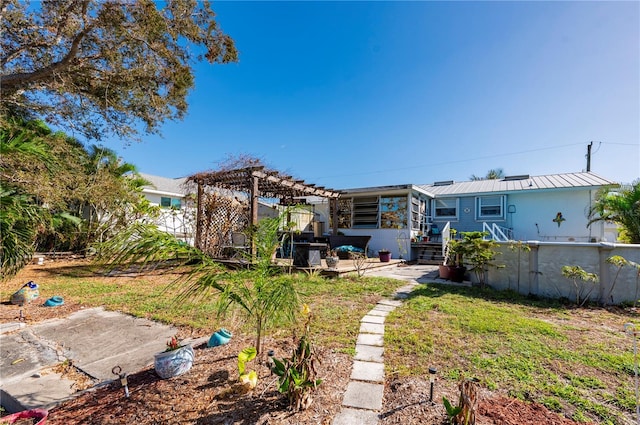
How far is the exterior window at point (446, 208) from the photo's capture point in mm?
15117

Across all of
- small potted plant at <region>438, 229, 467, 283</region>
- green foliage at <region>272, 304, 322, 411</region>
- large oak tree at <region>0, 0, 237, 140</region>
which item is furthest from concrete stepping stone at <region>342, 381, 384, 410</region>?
large oak tree at <region>0, 0, 237, 140</region>

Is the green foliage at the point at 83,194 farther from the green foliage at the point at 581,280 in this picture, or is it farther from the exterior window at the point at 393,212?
the green foliage at the point at 581,280

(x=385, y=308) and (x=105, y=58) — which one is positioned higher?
(x=105, y=58)

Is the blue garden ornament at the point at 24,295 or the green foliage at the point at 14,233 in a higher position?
the green foliage at the point at 14,233

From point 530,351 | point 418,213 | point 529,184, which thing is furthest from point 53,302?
point 529,184

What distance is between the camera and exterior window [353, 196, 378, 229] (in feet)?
43.7

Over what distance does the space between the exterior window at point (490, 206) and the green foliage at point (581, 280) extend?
9350mm

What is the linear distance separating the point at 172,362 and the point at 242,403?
2.67 feet

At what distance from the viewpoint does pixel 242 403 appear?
207 centimetres

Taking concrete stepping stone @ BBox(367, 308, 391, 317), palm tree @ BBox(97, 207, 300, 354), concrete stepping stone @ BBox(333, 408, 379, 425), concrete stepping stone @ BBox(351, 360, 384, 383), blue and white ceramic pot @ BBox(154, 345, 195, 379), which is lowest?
concrete stepping stone @ BBox(367, 308, 391, 317)

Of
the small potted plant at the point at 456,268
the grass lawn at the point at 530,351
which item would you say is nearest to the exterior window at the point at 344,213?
the small potted plant at the point at 456,268

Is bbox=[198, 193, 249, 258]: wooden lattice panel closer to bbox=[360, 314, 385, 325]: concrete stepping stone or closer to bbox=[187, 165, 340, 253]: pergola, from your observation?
bbox=[187, 165, 340, 253]: pergola

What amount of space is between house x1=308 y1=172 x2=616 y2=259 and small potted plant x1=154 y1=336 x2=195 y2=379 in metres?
10.6

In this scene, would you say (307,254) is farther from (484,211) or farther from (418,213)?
(484,211)
